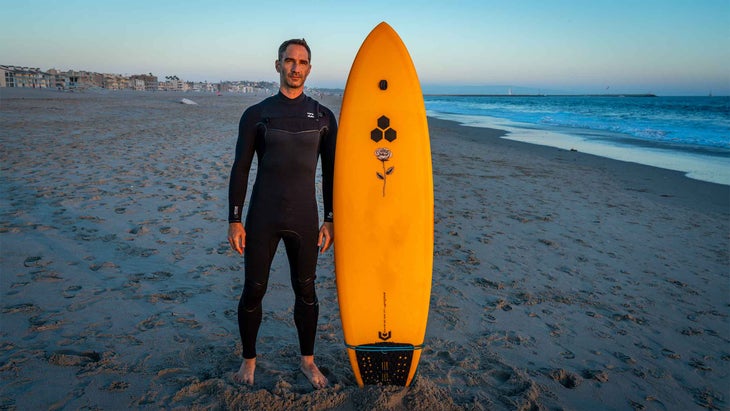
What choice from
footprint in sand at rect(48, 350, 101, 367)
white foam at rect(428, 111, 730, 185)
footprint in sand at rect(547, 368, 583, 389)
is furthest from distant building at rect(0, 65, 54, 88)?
footprint in sand at rect(547, 368, 583, 389)

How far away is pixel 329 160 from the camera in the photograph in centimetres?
257

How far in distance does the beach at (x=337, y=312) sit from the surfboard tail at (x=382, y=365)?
0.09m

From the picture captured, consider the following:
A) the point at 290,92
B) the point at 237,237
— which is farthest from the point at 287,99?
the point at 237,237

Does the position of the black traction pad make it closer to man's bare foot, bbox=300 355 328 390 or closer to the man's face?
man's bare foot, bbox=300 355 328 390

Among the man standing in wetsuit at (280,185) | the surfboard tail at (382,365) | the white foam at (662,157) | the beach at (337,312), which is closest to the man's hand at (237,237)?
the man standing in wetsuit at (280,185)

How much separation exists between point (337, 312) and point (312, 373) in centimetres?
95

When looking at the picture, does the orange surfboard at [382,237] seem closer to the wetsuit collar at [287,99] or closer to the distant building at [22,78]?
the wetsuit collar at [287,99]

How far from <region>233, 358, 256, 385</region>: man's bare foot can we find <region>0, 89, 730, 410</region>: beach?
2.0 inches

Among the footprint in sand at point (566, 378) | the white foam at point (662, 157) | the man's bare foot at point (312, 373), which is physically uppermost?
the white foam at point (662, 157)

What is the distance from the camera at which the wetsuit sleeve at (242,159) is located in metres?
2.34

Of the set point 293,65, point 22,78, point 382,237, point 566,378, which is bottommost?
point 566,378

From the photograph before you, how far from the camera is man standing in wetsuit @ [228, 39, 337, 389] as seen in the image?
92.4 inches

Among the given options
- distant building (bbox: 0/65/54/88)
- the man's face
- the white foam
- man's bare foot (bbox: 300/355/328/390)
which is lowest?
man's bare foot (bbox: 300/355/328/390)

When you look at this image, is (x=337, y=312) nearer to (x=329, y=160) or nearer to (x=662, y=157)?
(x=329, y=160)
